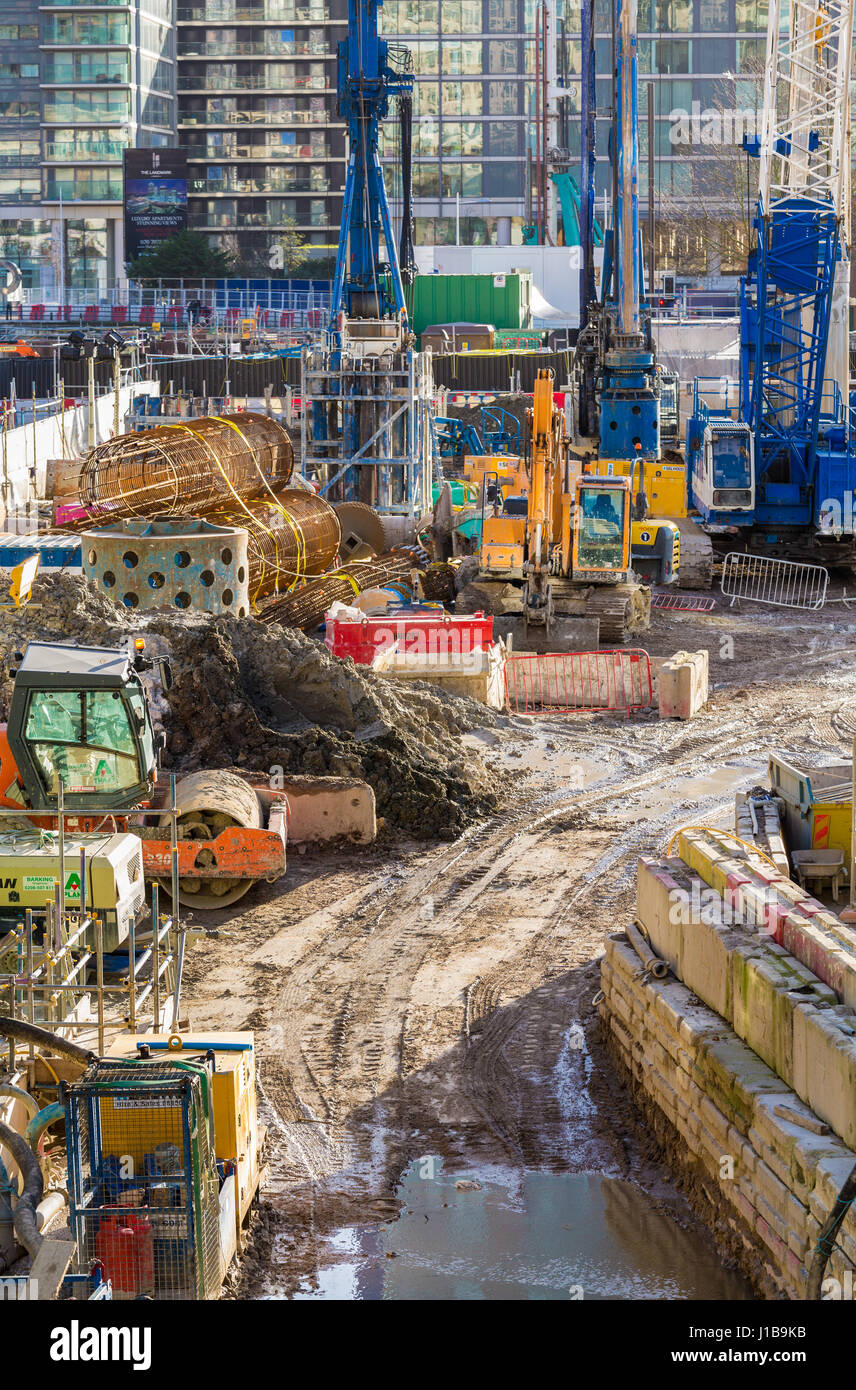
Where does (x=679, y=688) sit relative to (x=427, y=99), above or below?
below

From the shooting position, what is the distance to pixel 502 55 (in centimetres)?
8406

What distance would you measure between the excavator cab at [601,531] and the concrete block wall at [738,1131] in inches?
503

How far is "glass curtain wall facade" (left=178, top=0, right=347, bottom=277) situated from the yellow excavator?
67.6m

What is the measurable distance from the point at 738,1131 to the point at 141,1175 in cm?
307

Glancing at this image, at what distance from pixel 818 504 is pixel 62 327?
147 feet

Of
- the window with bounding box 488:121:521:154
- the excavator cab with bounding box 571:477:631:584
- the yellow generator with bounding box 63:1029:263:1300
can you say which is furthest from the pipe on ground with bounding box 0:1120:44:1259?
the window with bounding box 488:121:521:154

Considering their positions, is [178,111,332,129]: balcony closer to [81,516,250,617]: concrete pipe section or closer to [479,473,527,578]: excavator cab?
[479,473,527,578]: excavator cab

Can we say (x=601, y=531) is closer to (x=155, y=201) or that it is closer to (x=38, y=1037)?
(x=38, y=1037)

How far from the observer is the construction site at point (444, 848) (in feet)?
28.0

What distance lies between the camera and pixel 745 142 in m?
29.4

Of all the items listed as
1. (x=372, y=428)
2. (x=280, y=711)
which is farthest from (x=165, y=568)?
(x=372, y=428)

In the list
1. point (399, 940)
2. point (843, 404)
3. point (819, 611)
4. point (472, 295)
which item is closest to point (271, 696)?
point (399, 940)

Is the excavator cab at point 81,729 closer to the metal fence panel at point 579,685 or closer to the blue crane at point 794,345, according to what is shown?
the metal fence panel at point 579,685
